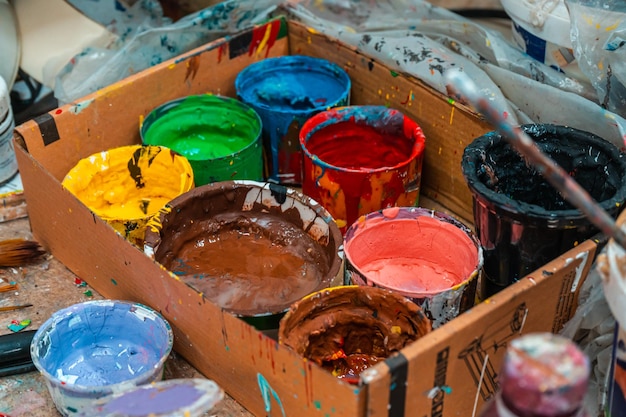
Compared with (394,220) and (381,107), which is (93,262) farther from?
(381,107)

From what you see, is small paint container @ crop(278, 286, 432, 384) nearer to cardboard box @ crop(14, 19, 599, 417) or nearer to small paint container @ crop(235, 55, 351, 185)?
cardboard box @ crop(14, 19, 599, 417)

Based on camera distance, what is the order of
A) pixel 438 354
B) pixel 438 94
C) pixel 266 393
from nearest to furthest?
pixel 438 354, pixel 266 393, pixel 438 94

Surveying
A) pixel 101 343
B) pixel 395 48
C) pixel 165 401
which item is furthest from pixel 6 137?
pixel 165 401

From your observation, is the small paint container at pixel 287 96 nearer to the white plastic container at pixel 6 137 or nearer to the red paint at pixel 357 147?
the red paint at pixel 357 147

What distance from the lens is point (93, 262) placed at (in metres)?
1.64

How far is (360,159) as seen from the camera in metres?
1.96

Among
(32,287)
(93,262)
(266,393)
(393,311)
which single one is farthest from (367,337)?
(32,287)

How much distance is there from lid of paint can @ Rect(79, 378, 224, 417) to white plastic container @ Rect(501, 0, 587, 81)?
110 cm

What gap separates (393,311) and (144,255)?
0.45m

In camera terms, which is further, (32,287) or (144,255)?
(32,287)

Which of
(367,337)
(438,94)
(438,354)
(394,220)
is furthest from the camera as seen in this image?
(438,94)

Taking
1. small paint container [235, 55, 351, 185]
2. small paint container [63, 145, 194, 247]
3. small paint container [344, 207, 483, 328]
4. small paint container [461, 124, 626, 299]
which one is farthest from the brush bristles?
small paint container [461, 124, 626, 299]

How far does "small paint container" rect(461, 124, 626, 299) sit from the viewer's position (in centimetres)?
137

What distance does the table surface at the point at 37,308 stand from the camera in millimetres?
1458
